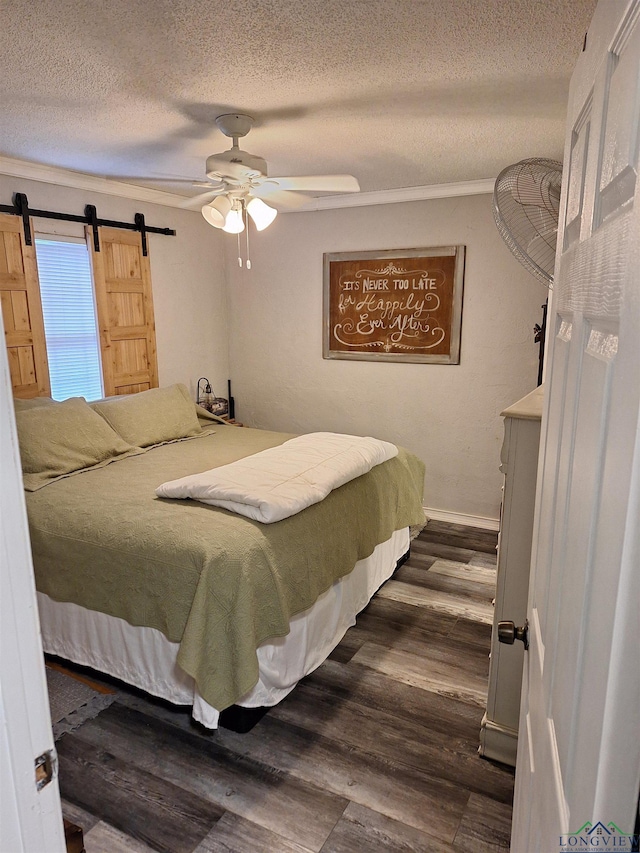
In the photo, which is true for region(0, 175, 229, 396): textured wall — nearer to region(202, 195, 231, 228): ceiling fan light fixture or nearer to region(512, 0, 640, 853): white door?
region(202, 195, 231, 228): ceiling fan light fixture

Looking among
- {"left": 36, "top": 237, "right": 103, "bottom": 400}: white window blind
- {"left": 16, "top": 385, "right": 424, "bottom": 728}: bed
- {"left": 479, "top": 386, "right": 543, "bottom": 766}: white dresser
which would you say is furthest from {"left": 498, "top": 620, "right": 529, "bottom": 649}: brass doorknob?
{"left": 36, "top": 237, "right": 103, "bottom": 400}: white window blind

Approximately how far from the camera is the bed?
2.01 m

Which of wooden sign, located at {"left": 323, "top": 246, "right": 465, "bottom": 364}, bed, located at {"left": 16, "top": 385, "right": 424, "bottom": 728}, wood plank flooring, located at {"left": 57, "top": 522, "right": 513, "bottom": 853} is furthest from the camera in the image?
wooden sign, located at {"left": 323, "top": 246, "right": 465, "bottom": 364}

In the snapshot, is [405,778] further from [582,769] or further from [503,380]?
[503,380]

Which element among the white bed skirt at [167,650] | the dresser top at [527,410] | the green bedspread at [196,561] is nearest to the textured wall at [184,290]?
the green bedspread at [196,561]

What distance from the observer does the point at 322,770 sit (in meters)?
2.02

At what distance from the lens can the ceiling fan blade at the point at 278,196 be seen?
2.90 meters

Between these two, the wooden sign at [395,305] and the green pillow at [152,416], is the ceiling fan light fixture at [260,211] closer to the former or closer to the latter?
the green pillow at [152,416]

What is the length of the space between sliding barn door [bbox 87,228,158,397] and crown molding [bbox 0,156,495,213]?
287 mm

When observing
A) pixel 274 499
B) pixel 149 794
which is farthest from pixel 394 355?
pixel 149 794

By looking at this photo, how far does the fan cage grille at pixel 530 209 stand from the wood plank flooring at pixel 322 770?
5.63ft

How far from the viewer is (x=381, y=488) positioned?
3.04 m

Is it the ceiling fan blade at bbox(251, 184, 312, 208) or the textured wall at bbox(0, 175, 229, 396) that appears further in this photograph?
the textured wall at bbox(0, 175, 229, 396)

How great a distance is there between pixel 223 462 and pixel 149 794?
165 cm
